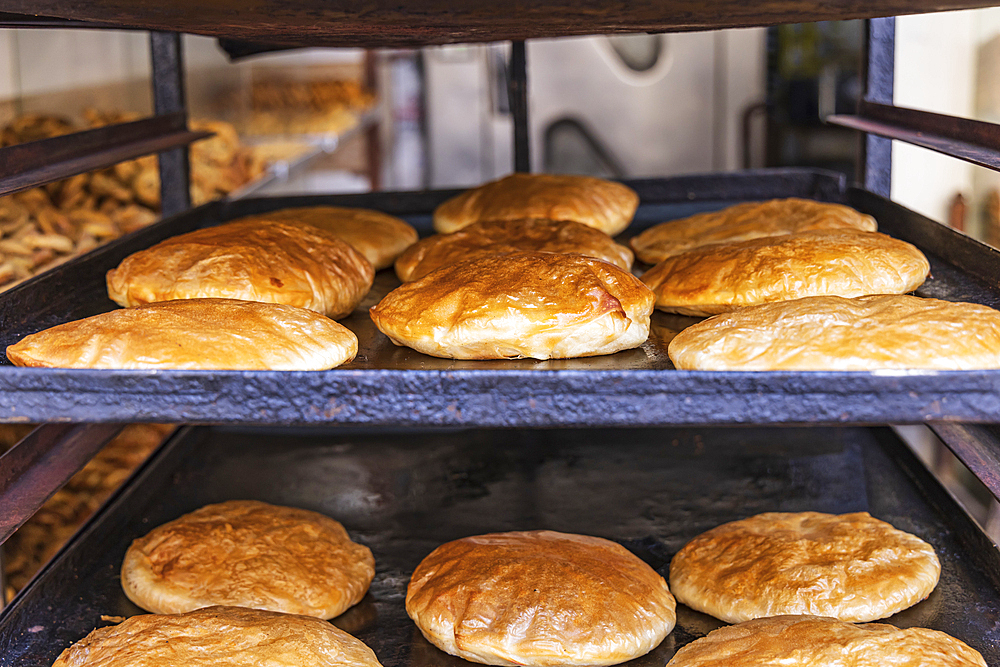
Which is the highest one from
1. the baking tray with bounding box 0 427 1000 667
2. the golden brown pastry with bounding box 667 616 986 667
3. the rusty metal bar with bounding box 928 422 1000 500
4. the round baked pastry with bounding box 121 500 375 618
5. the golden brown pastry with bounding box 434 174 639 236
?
the golden brown pastry with bounding box 434 174 639 236

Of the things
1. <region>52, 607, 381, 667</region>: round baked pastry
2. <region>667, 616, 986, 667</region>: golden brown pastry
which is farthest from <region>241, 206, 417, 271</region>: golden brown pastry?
<region>667, 616, 986, 667</region>: golden brown pastry

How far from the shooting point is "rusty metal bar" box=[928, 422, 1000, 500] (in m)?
1.40

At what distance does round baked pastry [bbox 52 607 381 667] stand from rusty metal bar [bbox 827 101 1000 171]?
3.96 feet

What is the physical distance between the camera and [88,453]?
1500mm

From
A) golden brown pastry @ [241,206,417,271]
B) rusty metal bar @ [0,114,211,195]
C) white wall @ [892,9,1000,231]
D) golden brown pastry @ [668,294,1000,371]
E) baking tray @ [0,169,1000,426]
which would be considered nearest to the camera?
baking tray @ [0,169,1000,426]

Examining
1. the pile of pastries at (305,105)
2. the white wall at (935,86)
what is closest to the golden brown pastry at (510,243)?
the white wall at (935,86)

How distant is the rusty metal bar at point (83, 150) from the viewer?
131cm

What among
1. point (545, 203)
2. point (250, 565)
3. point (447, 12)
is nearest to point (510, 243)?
point (545, 203)

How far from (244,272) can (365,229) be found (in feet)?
1.84

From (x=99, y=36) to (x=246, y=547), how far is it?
252cm

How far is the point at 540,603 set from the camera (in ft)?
4.42

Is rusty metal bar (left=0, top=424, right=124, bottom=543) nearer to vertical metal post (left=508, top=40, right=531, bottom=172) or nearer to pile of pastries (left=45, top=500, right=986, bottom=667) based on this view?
pile of pastries (left=45, top=500, right=986, bottom=667)

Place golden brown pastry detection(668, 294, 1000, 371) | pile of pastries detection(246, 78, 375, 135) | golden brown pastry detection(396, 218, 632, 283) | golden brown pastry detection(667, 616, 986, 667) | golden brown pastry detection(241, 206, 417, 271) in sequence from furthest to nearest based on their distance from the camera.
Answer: pile of pastries detection(246, 78, 375, 135), golden brown pastry detection(241, 206, 417, 271), golden brown pastry detection(396, 218, 632, 283), golden brown pastry detection(667, 616, 986, 667), golden brown pastry detection(668, 294, 1000, 371)

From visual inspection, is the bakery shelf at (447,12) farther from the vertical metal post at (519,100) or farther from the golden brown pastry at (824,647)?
the vertical metal post at (519,100)
